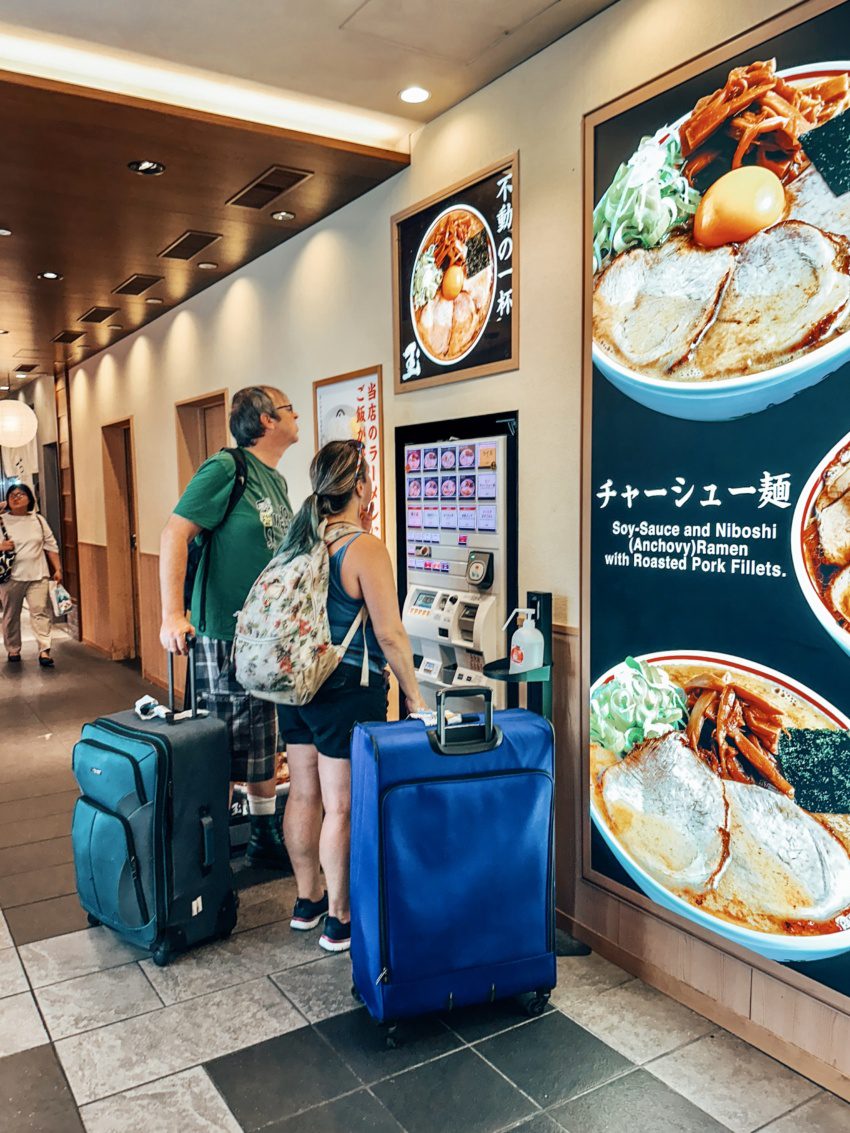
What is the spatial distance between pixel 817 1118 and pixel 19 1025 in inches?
79.8

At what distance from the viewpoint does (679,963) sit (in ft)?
7.98

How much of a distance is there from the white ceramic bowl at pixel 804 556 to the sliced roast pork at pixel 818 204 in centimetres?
48

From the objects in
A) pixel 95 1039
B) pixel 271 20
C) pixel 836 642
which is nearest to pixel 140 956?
pixel 95 1039

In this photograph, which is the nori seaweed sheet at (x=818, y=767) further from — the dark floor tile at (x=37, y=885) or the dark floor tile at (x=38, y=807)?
the dark floor tile at (x=38, y=807)

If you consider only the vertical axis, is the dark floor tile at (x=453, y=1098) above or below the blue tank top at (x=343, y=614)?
below

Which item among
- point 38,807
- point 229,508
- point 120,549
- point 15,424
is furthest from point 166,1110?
point 15,424

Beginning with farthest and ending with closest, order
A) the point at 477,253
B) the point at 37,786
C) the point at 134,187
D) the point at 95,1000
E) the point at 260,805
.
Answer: the point at 37,786 < the point at 134,187 < the point at 260,805 < the point at 477,253 < the point at 95,1000

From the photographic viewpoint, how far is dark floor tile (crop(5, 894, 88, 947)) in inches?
113

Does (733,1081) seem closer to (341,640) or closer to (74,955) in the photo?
(341,640)

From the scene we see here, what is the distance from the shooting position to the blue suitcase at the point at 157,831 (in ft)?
8.43

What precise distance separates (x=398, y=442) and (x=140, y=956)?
211cm

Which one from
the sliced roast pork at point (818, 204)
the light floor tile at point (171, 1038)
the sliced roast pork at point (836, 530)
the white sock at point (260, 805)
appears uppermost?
the sliced roast pork at point (818, 204)

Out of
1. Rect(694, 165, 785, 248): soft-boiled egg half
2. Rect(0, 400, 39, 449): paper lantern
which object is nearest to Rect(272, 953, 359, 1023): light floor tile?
Rect(694, 165, 785, 248): soft-boiled egg half

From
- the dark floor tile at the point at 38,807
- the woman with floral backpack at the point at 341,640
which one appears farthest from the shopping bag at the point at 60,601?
the woman with floral backpack at the point at 341,640
